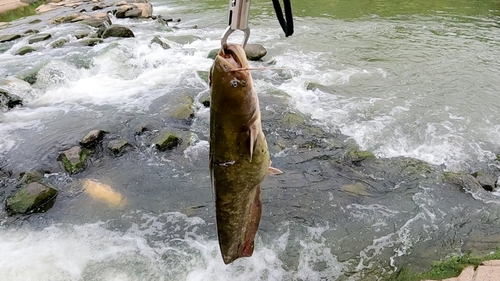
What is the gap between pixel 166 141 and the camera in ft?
24.6

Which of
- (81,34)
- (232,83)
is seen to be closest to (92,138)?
(232,83)

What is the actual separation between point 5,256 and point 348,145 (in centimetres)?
583

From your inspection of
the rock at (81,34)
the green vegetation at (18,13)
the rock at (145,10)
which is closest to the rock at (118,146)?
the rock at (81,34)

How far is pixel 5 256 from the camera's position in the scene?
16.9 ft

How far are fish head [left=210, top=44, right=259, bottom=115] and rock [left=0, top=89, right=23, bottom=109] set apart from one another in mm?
9221

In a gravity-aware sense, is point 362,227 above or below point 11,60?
below

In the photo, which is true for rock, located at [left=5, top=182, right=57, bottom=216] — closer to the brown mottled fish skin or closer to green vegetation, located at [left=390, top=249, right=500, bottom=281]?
the brown mottled fish skin

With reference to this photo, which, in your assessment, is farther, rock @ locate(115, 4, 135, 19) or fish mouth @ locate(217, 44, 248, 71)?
rock @ locate(115, 4, 135, 19)

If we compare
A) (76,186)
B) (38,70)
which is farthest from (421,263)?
(38,70)

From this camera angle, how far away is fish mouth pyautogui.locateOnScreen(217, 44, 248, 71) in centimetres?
196

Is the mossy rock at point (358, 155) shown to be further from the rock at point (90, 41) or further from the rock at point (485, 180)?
the rock at point (90, 41)

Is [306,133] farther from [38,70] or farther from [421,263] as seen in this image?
[38,70]

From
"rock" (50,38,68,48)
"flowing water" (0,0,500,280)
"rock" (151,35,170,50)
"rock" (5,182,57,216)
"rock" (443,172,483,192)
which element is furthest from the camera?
"rock" (50,38,68,48)

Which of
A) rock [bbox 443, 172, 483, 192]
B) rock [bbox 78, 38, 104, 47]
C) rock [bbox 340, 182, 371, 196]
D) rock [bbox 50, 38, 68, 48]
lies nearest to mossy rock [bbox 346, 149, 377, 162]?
rock [bbox 340, 182, 371, 196]
